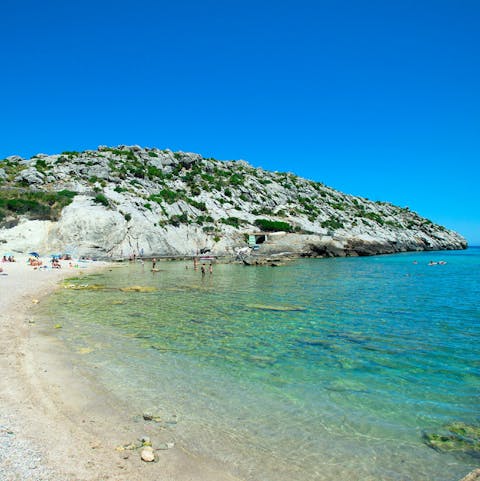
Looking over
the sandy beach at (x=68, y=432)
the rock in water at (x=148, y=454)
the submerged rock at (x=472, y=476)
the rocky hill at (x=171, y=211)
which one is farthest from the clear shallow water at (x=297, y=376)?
the rocky hill at (x=171, y=211)

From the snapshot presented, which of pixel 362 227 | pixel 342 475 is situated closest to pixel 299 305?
pixel 342 475

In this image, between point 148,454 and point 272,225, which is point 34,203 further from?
point 148,454

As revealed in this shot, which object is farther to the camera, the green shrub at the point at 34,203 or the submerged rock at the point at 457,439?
the green shrub at the point at 34,203

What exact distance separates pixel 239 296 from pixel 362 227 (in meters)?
88.6

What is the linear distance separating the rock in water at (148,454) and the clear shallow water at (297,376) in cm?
76

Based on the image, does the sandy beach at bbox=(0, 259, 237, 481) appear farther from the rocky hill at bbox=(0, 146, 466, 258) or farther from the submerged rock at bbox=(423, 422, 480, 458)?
the rocky hill at bbox=(0, 146, 466, 258)

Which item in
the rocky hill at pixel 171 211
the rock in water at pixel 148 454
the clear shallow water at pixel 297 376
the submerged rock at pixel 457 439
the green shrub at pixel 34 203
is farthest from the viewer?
the green shrub at pixel 34 203

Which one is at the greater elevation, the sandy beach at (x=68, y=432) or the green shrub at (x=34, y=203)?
the green shrub at (x=34, y=203)

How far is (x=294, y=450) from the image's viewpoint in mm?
6531

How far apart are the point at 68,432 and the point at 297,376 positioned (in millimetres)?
5822

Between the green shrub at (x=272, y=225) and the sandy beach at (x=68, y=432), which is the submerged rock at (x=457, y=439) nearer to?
the sandy beach at (x=68, y=432)

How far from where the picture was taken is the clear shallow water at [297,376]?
643 cm

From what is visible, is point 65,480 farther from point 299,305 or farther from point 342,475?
point 299,305

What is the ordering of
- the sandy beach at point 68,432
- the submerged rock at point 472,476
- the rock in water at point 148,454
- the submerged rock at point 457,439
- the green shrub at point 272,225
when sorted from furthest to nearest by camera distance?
the green shrub at point 272,225
the submerged rock at point 457,439
the rock in water at point 148,454
the submerged rock at point 472,476
the sandy beach at point 68,432
